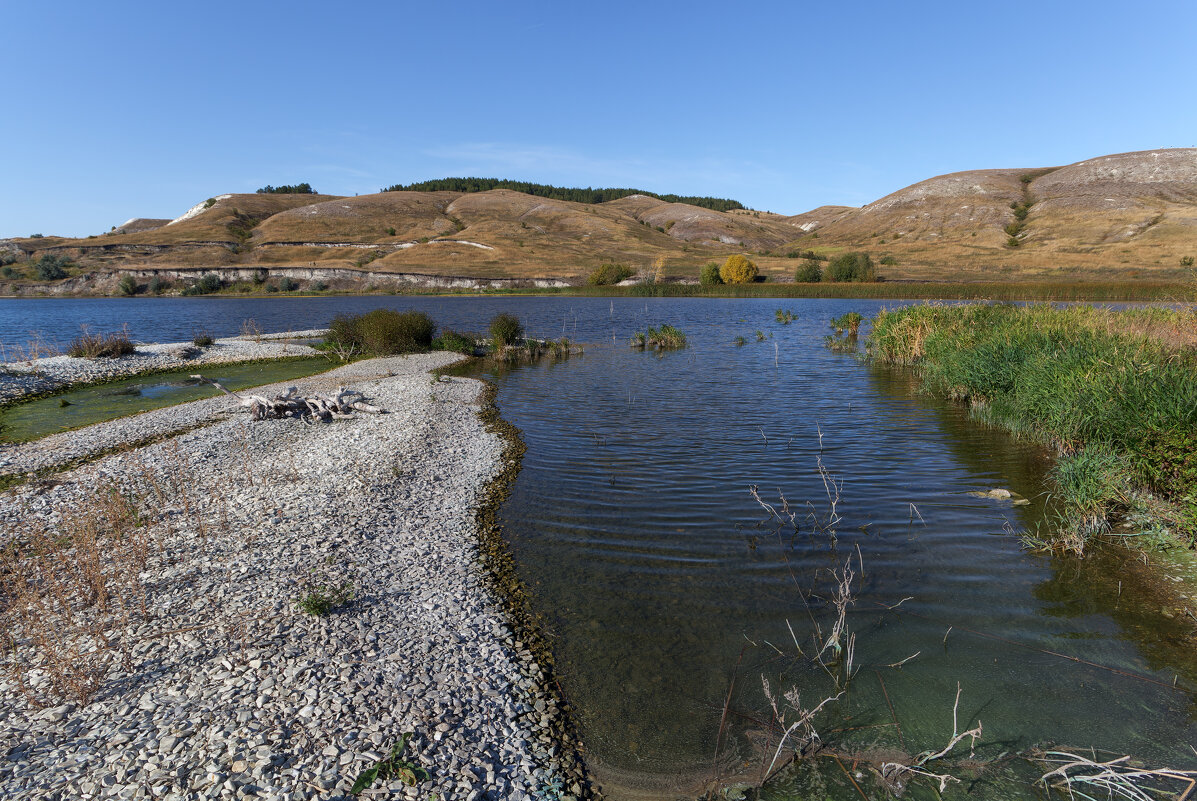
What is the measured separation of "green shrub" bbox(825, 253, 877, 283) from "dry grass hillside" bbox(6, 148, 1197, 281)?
5.22 meters

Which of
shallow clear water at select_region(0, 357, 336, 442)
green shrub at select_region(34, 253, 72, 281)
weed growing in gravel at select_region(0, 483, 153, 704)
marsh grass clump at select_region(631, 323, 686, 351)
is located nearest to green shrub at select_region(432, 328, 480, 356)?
shallow clear water at select_region(0, 357, 336, 442)

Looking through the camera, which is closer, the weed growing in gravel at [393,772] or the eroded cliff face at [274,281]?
the weed growing in gravel at [393,772]

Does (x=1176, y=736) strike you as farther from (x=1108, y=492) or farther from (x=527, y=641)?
(x=527, y=641)

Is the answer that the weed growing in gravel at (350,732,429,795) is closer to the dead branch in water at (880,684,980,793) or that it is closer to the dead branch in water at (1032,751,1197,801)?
the dead branch in water at (880,684,980,793)

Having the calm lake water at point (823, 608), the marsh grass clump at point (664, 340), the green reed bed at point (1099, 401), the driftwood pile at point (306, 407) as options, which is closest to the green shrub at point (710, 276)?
the marsh grass clump at point (664, 340)

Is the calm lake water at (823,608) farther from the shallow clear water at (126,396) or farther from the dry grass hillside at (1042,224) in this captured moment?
the dry grass hillside at (1042,224)

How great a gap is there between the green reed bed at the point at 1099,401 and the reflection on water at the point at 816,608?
108cm

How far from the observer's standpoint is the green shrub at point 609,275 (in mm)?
108875

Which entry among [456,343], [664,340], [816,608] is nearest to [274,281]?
[456,343]

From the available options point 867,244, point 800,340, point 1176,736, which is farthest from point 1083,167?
point 1176,736

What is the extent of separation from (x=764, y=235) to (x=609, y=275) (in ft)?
322

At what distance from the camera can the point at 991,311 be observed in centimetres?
2866

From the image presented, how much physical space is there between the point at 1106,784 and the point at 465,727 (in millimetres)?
5930

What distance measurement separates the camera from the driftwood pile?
19875 millimetres
